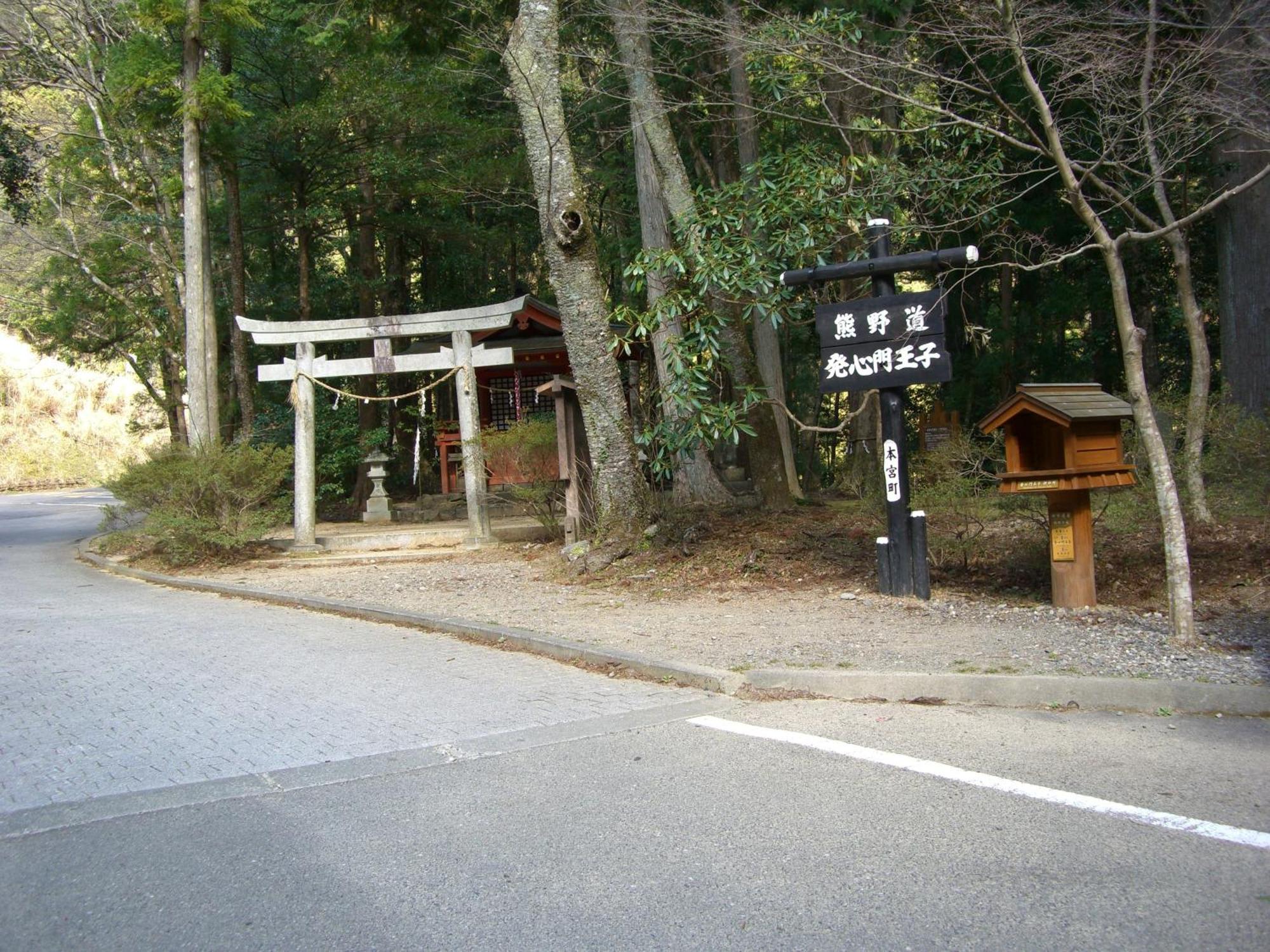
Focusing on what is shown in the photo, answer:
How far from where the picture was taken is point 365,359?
17.0 meters

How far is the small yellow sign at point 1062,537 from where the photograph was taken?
28.0 ft

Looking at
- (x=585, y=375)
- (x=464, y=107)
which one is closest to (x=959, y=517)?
(x=585, y=375)

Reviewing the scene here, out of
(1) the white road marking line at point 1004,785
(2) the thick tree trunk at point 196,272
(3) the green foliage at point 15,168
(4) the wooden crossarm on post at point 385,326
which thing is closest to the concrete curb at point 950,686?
(1) the white road marking line at point 1004,785

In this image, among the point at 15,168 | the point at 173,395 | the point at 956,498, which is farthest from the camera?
the point at 173,395

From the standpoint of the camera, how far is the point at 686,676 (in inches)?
292

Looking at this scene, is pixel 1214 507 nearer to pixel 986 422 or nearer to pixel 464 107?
pixel 986 422

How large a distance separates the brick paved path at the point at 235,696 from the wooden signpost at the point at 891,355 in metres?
3.27

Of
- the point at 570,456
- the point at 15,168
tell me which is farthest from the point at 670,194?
the point at 15,168

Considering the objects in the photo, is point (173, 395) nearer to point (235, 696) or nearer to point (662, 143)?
point (662, 143)

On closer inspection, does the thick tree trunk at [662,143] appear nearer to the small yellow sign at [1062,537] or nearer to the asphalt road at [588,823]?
the small yellow sign at [1062,537]

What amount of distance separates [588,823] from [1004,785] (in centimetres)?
202

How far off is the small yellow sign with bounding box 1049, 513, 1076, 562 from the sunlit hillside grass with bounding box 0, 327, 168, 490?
43508 millimetres

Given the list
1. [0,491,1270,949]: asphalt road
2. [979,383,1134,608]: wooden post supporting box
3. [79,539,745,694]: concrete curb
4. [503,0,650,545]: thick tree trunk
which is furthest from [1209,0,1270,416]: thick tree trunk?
[0,491,1270,949]: asphalt road

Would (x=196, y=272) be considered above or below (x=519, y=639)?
above
